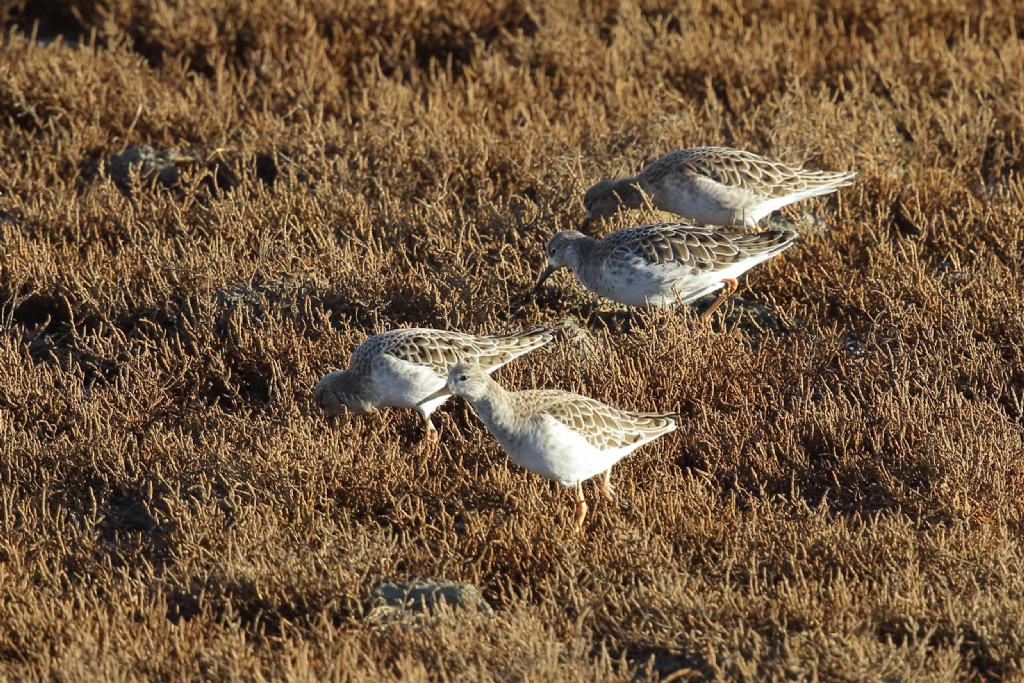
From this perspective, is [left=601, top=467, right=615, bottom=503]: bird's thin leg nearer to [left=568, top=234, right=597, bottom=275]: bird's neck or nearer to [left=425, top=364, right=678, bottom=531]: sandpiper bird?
[left=425, top=364, right=678, bottom=531]: sandpiper bird

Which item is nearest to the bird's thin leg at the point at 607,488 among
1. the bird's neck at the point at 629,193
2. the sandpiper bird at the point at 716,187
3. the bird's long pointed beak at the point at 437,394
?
the bird's long pointed beak at the point at 437,394

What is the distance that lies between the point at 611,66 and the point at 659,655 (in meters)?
5.88

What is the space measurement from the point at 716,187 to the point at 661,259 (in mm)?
887

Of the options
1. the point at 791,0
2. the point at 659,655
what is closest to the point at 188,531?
the point at 659,655

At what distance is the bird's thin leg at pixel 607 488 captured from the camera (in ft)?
16.3

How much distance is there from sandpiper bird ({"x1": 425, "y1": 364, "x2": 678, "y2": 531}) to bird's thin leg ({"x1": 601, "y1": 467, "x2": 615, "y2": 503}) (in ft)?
0.05

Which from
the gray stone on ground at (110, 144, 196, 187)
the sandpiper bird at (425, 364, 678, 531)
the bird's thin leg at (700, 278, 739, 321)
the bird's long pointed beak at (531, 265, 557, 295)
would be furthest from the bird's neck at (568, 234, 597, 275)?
the gray stone on ground at (110, 144, 196, 187)

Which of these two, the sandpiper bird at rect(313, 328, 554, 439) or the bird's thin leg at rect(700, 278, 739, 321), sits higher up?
the sandpiper bird at rect(313, 328, 554, 439)

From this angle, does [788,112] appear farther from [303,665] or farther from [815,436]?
[303,665]

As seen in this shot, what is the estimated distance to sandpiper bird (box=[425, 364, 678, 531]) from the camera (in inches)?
186

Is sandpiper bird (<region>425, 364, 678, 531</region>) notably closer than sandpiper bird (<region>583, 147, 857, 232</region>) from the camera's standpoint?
Yes

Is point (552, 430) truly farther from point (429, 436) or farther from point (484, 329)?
point (484, 329)

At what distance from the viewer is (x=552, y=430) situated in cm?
473

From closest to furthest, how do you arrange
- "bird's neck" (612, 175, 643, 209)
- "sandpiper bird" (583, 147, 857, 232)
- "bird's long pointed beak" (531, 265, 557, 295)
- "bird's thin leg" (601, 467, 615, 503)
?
"bird's thin leg" (601, 467, 615, 503) → "bird's long pointed beak" (531, 265, 557, 295) → "sandpiper bird" (583, 147, 857, 232) → "bird's neck" (612, 175, 643, 209)
